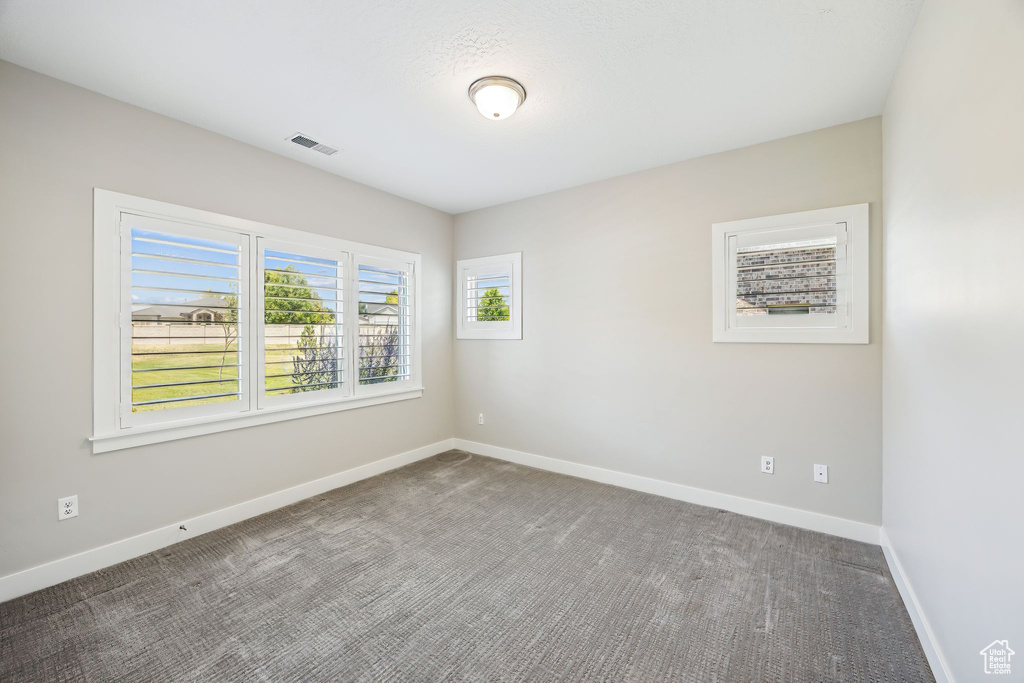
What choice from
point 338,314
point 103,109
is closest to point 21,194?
point 103,109

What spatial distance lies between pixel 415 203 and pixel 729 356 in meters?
3.23

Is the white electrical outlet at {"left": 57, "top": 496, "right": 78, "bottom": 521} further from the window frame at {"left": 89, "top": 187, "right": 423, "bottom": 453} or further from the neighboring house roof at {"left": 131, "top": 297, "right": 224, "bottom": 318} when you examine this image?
the neighboring house roof at {"left": 131, "top": 297, "right": 224, "bottom": 318}

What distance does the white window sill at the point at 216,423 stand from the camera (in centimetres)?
239

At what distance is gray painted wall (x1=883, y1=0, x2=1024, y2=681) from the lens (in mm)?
1069

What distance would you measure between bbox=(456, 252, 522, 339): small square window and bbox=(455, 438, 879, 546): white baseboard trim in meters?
1.25

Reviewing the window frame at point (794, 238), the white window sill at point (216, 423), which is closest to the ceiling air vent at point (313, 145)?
the white window sill at point (216, 423)

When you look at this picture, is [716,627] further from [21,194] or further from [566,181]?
[21,194]

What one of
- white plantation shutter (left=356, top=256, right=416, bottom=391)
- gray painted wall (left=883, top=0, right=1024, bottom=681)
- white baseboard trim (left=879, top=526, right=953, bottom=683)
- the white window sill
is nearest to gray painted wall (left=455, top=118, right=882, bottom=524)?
white baseboard trim (left=879, top=526, right=953, bottom=683)

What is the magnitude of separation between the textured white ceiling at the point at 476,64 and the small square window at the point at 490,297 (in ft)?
4.67

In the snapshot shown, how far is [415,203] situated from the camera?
4266 millimetres

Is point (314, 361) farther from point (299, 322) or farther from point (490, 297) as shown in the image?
point (490, 297)

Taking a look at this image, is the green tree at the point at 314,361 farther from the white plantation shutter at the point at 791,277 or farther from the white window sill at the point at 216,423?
the white plantation shutter at the point at 791,277

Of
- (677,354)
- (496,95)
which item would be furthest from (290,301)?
(677,354)

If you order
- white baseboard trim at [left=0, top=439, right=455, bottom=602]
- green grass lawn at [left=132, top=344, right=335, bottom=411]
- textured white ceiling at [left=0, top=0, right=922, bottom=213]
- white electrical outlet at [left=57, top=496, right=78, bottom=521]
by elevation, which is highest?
textured white ceiling at [left=0, top=0, right=922, bottom=213]
